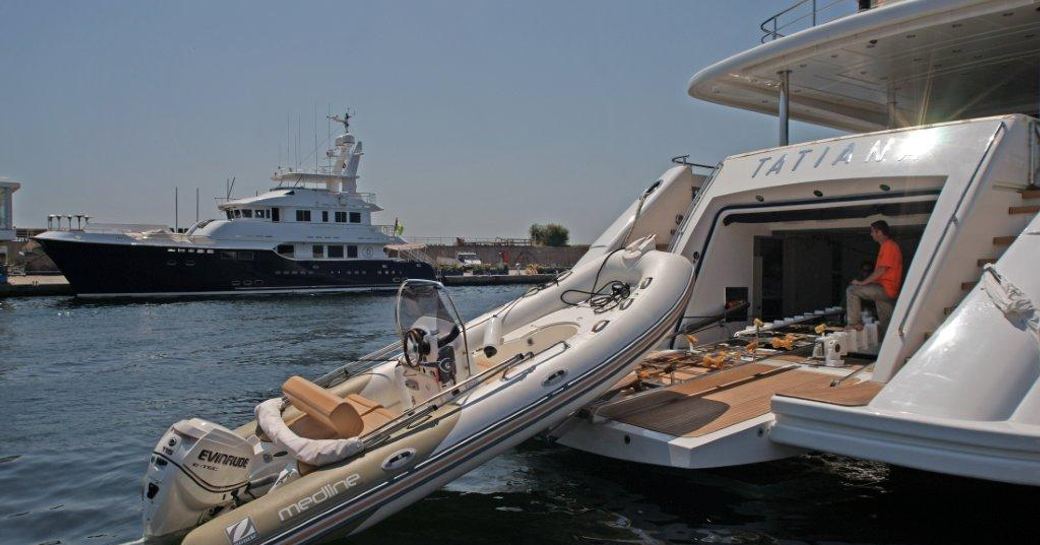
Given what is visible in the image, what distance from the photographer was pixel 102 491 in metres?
6.65

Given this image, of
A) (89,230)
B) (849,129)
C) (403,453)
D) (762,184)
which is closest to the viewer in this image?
(403,453)

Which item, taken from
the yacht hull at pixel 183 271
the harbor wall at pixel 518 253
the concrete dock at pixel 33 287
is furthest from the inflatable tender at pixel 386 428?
the harbor wall at pixel 518 253

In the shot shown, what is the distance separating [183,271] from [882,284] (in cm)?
3352

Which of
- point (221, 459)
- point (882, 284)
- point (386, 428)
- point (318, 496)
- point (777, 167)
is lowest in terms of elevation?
point (318, 496)

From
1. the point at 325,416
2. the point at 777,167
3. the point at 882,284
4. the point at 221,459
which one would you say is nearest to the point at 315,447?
the point at 325,416

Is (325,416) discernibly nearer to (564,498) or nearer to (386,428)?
(386,428)

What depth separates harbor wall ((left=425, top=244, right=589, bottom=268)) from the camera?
63344 mm

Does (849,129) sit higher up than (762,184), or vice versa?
(849,129)

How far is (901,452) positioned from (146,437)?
24.9 feet

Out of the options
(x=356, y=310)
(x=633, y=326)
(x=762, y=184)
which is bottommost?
(x=356, y=310)

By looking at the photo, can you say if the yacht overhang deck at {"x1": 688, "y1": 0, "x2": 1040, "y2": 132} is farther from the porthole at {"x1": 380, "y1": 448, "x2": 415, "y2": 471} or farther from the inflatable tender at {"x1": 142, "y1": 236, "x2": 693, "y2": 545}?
the porthole at {"x1": 380, "y1": 448, "x2": 415, "y2": 471}

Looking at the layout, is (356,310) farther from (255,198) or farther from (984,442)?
(984,442)

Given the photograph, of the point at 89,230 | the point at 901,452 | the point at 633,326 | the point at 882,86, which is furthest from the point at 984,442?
the point at 89,230

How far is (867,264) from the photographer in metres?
8.77
